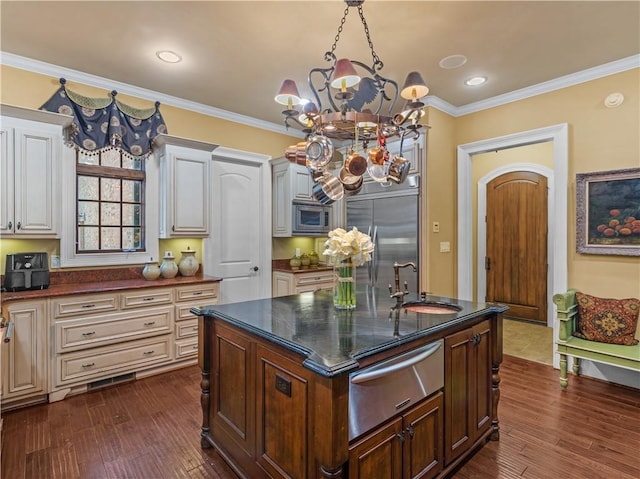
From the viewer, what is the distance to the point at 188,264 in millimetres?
3857

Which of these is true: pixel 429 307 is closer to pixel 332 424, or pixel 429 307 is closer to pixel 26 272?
pixel 332 424

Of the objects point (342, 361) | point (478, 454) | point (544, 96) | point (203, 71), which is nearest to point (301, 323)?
point (342, 361)

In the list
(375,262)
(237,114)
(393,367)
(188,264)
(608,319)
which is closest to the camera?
(393,367)

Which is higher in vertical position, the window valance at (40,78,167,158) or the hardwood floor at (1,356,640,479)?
the window valance at (40,78,167,158)

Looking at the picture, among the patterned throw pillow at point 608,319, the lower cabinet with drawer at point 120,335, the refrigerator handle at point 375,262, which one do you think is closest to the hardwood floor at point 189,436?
the lower cabinet with drawer at point 120,335

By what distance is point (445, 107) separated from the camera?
13.3 feet

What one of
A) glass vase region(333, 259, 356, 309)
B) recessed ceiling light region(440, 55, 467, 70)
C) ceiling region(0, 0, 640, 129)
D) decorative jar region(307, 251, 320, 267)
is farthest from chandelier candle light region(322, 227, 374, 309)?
decorative jar region(307, 251, 320, 267)

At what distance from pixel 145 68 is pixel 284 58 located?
1.32 m

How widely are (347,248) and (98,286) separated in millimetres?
2538

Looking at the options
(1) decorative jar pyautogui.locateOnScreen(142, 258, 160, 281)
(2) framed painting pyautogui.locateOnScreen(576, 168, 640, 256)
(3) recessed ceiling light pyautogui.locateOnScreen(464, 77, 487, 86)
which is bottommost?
(1) decorative jar pyautogui.locateOnScreen(142, 258, 160, 281)

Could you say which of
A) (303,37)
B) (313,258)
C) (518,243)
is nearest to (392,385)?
(303,37)

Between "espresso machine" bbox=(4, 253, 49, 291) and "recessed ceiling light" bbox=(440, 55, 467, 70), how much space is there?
3.94m

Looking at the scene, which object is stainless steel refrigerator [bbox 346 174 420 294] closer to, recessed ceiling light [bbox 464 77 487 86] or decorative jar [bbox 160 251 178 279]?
recessed ceiling light [bbox 464 77 487 86]

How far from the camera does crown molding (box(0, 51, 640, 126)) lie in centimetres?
305
